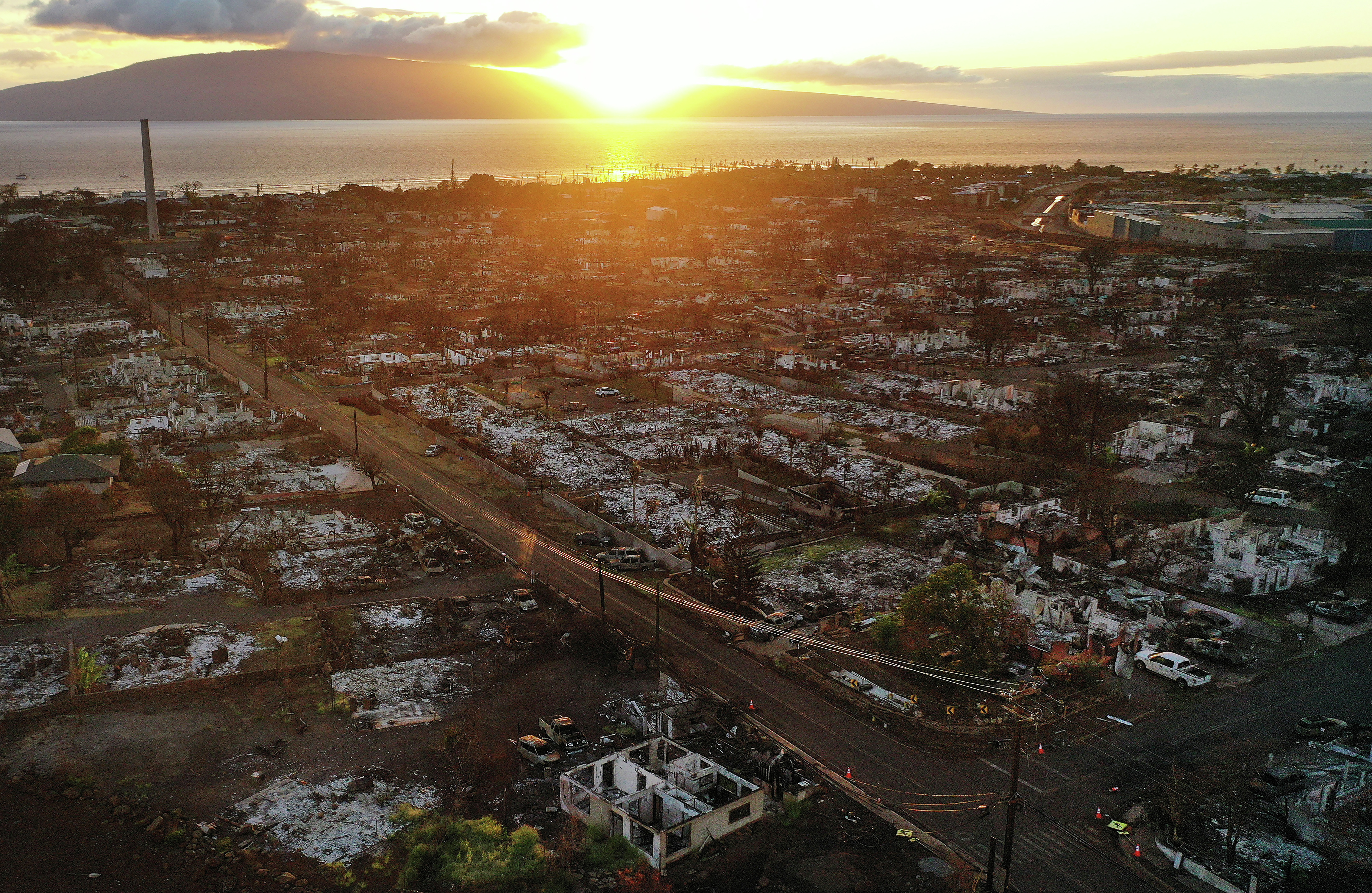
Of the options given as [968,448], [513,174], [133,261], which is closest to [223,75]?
[513,174]

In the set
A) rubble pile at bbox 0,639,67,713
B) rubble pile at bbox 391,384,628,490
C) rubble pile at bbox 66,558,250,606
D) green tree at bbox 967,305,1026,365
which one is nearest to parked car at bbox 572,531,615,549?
rubble pile at bbox 391,384,628,490

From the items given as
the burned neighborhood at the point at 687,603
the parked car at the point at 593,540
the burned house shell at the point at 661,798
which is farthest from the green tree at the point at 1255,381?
the burned house shell at the point at 661,798

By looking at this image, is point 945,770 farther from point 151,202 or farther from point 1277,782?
point 151,202

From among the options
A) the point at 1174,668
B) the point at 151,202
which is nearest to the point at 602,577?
the point at 1174,668

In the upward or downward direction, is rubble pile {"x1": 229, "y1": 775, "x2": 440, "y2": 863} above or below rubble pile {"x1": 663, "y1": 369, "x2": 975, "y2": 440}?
below

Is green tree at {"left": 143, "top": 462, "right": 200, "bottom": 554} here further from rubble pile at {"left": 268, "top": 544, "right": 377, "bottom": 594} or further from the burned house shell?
the burned house shell

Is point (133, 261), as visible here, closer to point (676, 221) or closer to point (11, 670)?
point (676, 221)

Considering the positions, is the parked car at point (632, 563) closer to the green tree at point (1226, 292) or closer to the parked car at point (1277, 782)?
the parked car at point (1277, 782)
